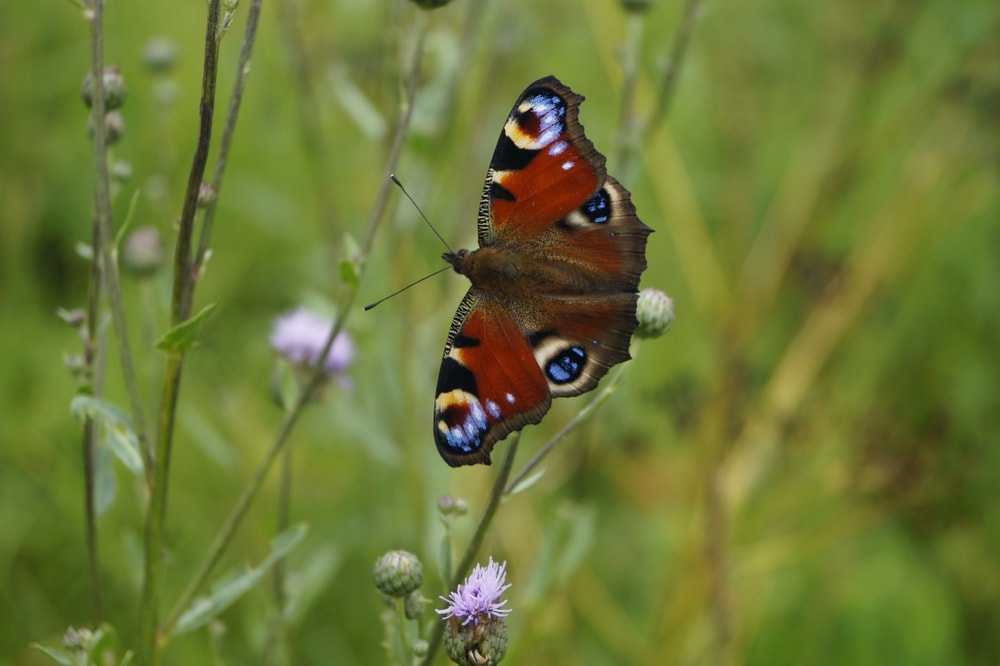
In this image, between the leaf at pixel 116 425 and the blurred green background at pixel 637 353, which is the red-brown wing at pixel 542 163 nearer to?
the blurred green background at pixel 637 353

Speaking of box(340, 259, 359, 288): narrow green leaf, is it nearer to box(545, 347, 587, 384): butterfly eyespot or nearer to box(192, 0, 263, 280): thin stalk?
box(192, 0, 263, 280): thin stalk

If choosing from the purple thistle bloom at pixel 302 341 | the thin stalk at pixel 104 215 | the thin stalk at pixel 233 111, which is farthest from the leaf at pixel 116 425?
the purple thistle bloom at pixel 302 341

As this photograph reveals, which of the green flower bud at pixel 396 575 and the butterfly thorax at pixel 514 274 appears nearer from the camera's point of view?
the green flower bud at pixel 396 575

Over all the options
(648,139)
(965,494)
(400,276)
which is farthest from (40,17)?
(965,494)

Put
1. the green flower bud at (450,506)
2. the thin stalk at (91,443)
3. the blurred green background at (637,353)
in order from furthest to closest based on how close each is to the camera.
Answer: the blurred green background at (637,353)
the thin stalk at (91,443)
the green flower bud at (450,506)

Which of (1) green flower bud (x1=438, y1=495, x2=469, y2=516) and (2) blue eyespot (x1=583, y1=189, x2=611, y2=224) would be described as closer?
(1) green flower bud (x1=438, y1=495, x2=469, y2=516)

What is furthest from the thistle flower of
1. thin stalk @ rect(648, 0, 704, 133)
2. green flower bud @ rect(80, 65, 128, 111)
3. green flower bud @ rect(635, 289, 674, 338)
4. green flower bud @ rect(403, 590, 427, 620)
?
thin stalk @ rect(648, 0, 704, 133)
